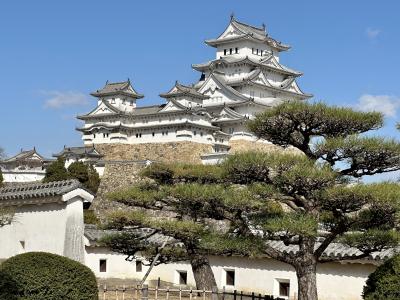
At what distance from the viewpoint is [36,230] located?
12742mm

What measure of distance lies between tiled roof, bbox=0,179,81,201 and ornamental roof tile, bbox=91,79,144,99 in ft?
102

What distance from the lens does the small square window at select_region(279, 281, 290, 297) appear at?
14406 millimetres

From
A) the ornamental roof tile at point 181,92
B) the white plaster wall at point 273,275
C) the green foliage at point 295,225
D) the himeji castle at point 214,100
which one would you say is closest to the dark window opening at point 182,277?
the white plaster wall at point 273,275

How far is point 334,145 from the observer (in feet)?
28.6

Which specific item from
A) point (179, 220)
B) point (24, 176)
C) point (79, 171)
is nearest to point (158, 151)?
point (79, 171)

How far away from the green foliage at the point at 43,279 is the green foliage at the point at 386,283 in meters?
3.75

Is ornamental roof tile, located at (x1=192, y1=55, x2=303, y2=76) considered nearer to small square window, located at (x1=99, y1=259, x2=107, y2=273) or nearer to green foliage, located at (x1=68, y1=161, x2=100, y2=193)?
green foliage, located at (x1=68, y1=161, x2=100, y2=193)

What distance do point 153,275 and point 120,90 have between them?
27938 millimetres

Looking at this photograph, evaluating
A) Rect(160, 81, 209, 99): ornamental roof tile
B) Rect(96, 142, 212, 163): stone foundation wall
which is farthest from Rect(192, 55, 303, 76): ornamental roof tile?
Rect(96, 142, 212, 163): stone foundation wall

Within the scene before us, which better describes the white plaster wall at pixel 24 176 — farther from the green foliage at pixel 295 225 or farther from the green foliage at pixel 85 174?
the green foliage at pixel 295 225

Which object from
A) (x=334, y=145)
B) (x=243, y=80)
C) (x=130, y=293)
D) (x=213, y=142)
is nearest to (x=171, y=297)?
(x=130, y=293)

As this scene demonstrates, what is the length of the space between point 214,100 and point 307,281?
1316 inches

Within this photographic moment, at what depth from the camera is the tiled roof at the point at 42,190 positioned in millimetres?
12023

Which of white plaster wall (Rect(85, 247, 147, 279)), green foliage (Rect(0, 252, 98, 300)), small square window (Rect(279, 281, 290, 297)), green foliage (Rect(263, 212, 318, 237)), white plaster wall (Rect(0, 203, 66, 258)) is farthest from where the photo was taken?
white plaster wall (Rect(85, 247, 147, 279))
